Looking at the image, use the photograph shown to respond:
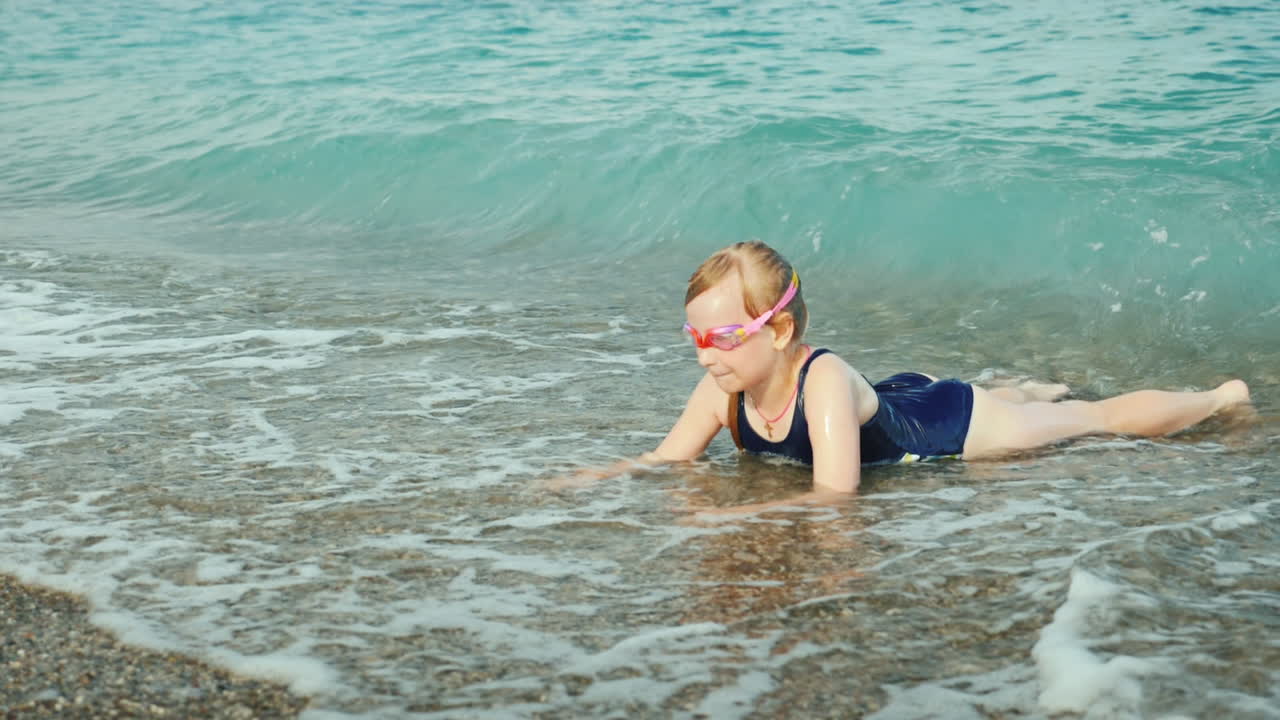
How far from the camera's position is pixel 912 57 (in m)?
15.8

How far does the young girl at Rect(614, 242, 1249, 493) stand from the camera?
428 centimetres

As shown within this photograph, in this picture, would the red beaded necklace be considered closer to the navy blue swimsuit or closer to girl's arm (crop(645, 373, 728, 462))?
the navy blue swimsuit

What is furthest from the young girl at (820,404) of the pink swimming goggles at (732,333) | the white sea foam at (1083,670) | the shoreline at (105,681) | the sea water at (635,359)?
the shoreline at (105,681)

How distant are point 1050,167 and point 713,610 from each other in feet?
25.9

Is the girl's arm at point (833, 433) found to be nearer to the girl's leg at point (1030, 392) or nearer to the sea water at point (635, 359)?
the sea water at point (635, 359)

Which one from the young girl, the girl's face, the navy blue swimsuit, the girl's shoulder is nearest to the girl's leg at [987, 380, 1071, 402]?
the young girl

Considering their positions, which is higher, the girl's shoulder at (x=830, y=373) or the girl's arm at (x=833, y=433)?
the girl's shoulder at (x=830, y=373)

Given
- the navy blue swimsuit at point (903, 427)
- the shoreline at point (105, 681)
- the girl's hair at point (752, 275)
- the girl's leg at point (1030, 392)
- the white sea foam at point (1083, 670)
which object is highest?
the girl's hair at point (752, 275)

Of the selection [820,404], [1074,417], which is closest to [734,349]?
[820,404]

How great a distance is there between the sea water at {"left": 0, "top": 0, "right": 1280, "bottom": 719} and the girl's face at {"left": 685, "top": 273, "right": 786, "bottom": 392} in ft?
1.45

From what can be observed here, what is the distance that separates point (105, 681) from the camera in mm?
2902

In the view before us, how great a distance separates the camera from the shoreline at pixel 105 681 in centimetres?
277

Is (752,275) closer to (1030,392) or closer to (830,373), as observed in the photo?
(830,373)

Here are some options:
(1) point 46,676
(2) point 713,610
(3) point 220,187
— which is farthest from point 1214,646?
(3) point 220,187
